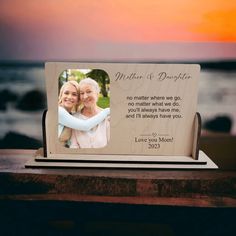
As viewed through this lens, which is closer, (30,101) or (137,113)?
(137,113)

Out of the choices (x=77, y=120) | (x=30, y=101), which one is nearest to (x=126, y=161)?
(x=77, y=120)

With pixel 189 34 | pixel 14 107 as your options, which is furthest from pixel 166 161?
pixel 14 107

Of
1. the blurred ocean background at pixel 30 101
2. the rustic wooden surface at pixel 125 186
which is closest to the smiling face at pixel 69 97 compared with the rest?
the rustic wooden surface at pixel 125 186

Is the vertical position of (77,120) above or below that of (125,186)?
above

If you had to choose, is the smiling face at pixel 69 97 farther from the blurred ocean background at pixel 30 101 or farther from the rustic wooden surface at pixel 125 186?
the blurred ocean background at pixel 30 101

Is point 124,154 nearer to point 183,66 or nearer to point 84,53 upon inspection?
point 183,66

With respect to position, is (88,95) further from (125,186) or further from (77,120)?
(125,186)

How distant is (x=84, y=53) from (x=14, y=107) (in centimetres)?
40

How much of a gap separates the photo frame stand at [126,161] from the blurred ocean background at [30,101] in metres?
0.51

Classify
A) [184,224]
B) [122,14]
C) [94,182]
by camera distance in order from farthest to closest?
[122,14], [184,224], [94,182]

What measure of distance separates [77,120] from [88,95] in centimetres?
8

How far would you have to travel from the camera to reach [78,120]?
0.95 metres

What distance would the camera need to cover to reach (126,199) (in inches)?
34.9

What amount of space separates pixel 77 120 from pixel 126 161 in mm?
189
